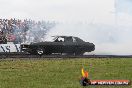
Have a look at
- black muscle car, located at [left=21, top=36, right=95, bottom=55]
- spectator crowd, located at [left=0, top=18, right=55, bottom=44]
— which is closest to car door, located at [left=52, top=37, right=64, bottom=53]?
black muscle car, located at [left=21, top=36, right=95, bottom=55]

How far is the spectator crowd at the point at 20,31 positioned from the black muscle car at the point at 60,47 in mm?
1213

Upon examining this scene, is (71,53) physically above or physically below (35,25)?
below

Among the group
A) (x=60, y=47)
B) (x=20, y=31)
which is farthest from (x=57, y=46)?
(x=20, y=31)

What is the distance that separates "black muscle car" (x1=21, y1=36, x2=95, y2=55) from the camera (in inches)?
946

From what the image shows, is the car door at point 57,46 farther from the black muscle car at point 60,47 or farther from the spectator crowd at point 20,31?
the spectator crowd at point 20,31

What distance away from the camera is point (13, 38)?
26469 millimetres

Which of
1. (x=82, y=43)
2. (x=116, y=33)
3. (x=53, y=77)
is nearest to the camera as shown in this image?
(x=53, y=77)

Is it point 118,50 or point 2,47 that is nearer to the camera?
point 2,47

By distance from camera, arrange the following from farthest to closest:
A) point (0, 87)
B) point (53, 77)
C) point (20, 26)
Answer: point (20, 26) < point (53, 77) < point (0, 87)

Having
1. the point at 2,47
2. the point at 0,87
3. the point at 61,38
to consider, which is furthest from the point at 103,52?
the point at 0,87

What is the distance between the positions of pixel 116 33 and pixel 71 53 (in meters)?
13.2

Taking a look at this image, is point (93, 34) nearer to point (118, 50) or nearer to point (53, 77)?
point (118, 50)

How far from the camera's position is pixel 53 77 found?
12.6 meters

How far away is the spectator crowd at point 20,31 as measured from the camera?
86.4 ft
